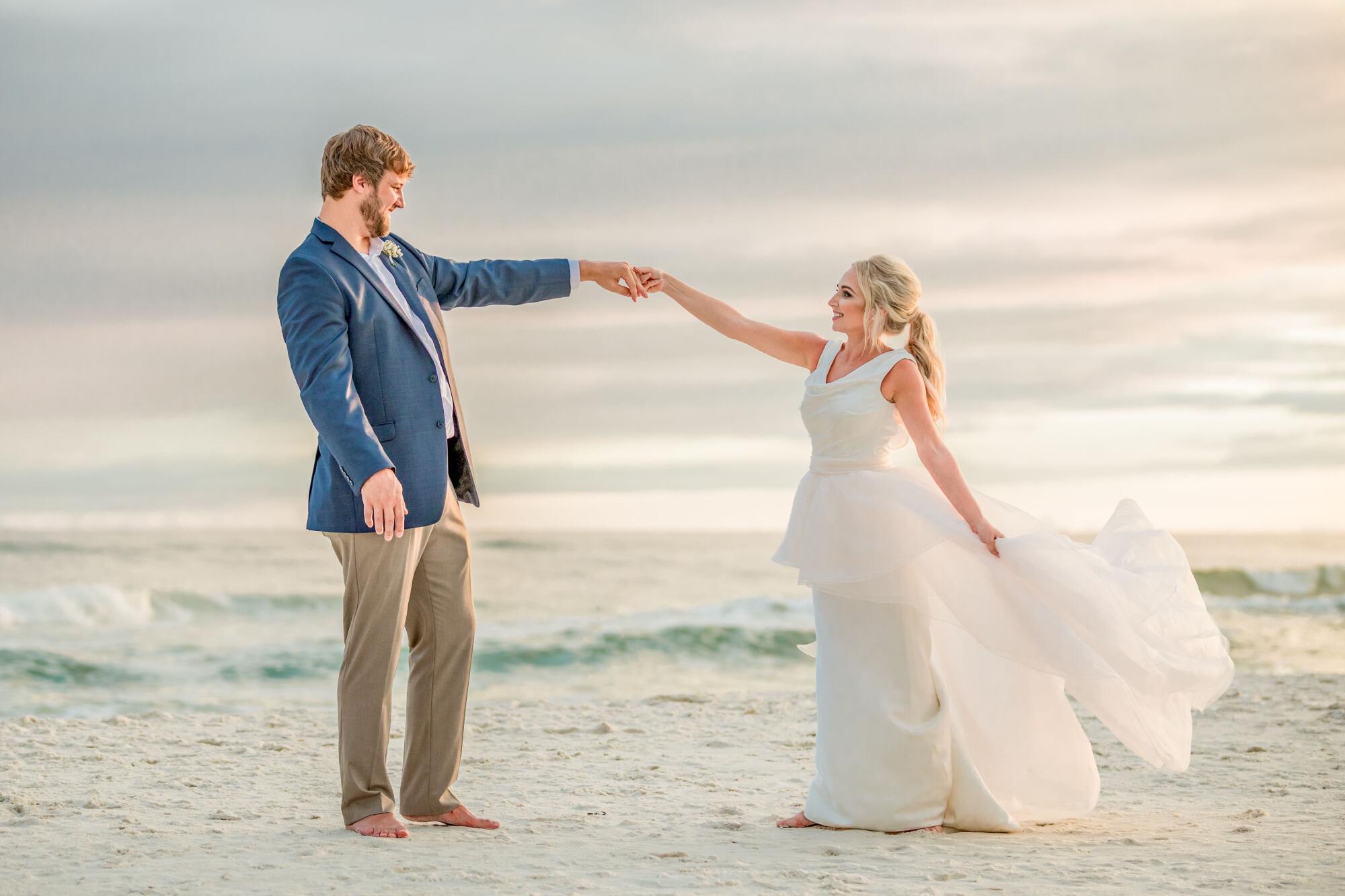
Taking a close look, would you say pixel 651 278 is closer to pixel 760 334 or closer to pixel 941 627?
pixel 760 334

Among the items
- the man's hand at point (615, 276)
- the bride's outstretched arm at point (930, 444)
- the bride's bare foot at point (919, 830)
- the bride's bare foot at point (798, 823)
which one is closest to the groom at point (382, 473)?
the man's hand at point (615, 276)

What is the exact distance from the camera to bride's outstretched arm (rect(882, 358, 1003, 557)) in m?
3.85

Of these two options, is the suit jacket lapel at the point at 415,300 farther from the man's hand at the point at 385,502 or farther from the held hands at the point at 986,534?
the held hands at the point at 986,534

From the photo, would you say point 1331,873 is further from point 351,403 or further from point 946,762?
point 351,403

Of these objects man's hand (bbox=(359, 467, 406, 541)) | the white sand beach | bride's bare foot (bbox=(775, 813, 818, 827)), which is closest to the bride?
bride's bare foot (bbox=(775, 813, 818, 827))

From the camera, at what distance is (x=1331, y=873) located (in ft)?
11.0

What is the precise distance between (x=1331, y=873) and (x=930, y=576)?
1381 millimetres

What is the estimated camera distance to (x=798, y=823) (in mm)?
3998

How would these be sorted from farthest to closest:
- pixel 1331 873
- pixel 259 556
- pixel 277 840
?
1. pixel 259 556
2. pixel 277 840
3. pixel 1331 873

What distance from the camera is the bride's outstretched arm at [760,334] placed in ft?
14.0

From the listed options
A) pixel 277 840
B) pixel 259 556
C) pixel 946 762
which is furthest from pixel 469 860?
pixel 259 556

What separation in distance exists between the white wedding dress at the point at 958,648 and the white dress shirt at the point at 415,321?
119 cm

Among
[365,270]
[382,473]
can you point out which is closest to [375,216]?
[365,270]

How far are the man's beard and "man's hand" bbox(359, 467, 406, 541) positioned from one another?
2.73 feet
